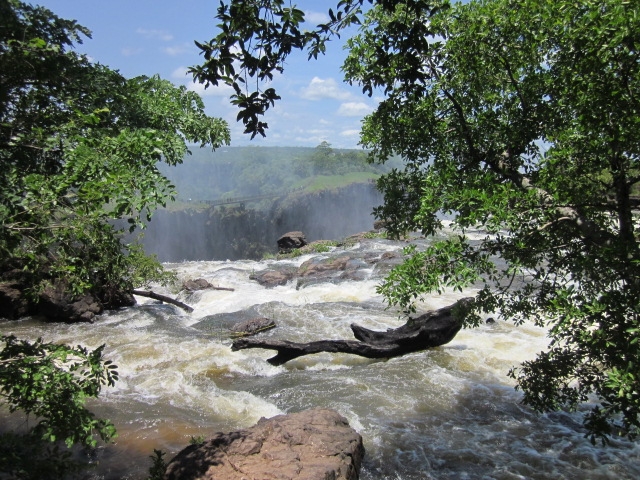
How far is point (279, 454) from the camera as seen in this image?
5566 millimetres

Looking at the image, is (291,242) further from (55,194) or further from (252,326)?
(55,194)

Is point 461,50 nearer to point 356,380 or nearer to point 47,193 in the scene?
point 47,193

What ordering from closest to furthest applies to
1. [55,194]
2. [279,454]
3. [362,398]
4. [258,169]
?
[55,194] < [279,454] < [362,398] < [258,169]

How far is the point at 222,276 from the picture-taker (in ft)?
75.9

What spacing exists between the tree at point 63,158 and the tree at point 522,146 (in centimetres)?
101

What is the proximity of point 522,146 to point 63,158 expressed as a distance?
5222mm

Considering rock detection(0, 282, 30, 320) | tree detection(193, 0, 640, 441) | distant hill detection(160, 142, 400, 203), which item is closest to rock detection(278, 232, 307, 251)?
rock detection(0, 282, 30, 320)

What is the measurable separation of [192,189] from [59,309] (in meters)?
82.9

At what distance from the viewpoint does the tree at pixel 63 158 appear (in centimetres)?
345

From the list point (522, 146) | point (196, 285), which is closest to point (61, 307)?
point (196, 285)

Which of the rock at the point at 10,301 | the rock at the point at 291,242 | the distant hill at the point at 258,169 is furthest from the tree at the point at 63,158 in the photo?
the distant hill at the point at 258,169

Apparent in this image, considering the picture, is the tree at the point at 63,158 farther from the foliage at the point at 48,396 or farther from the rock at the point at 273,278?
the rock at the point at 273,278

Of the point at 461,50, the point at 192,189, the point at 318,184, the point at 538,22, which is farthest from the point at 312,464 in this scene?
the point at 192,189

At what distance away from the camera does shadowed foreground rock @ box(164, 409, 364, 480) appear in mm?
5215
